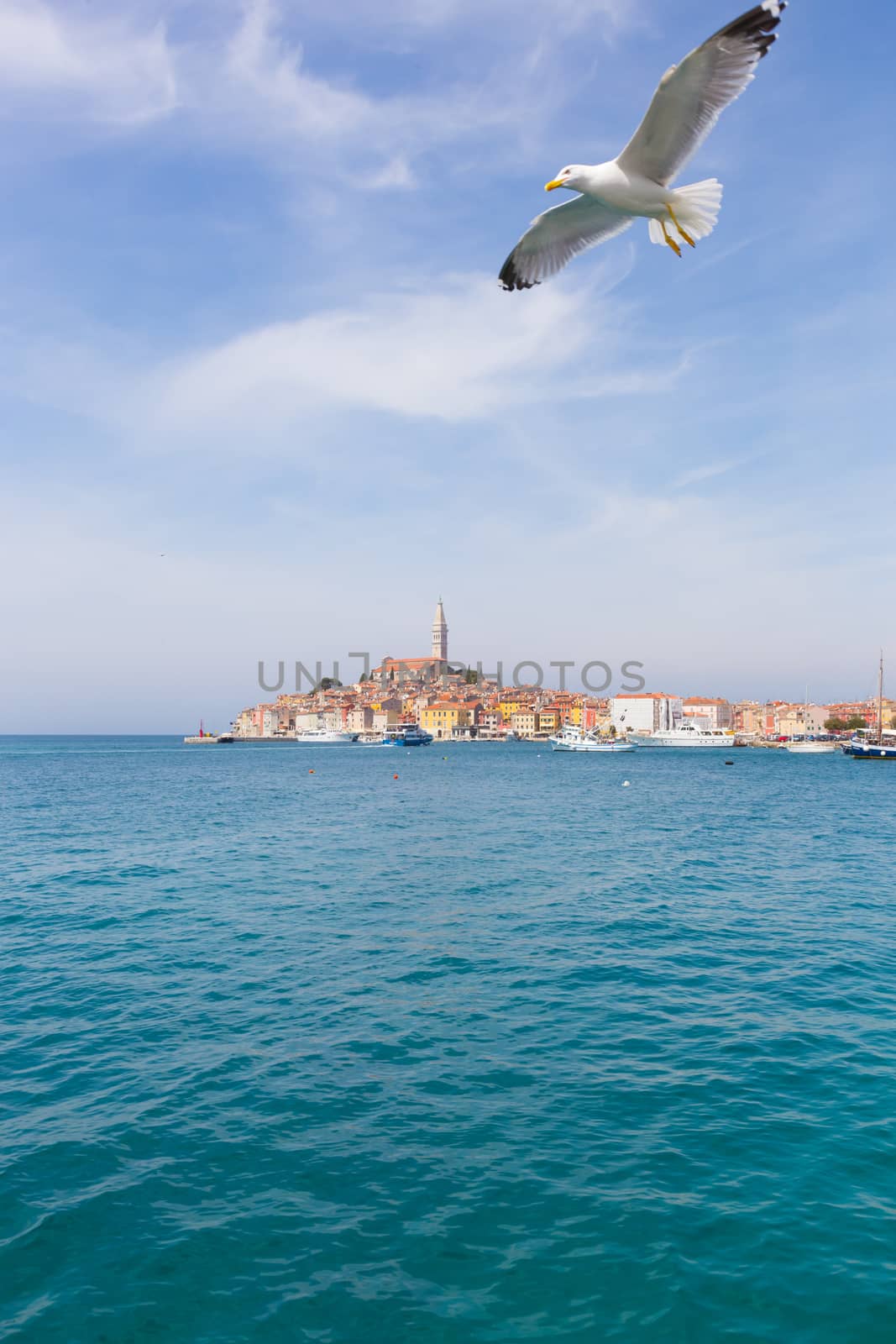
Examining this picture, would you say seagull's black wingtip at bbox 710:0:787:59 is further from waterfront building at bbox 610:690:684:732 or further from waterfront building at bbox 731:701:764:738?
waterfront building at bbox 731:701:764:738

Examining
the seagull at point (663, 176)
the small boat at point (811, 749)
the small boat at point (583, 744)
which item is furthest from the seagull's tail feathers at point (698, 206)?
the small boat at point (811, 749)

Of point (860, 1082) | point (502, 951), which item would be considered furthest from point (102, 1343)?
point (502, 951)

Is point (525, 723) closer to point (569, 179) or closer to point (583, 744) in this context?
point (583, 744)

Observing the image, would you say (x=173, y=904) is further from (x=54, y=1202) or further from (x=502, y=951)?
(x=54, y=1202)

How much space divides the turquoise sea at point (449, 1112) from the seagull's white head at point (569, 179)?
6318 millimetres

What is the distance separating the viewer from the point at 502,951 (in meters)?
11.6

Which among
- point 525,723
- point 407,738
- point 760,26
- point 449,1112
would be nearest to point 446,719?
point 525,723

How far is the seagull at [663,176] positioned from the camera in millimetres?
3932

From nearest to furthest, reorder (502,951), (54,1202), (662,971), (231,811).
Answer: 1. (54,1202)
2. (662,971)
3. (502,951)
4. (231,811)

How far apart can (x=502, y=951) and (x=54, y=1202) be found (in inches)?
276

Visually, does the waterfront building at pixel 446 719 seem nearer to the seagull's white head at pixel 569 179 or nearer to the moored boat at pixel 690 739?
the moored boat at pixel 690 739

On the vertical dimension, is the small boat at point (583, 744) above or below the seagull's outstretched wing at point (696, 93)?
below

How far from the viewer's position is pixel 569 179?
4.69m

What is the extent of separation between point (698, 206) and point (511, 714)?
146m
